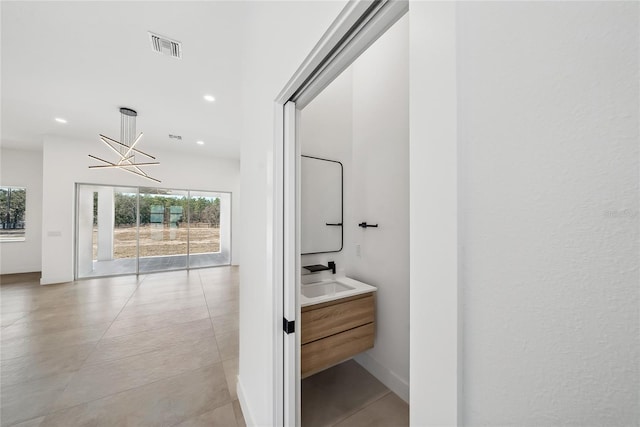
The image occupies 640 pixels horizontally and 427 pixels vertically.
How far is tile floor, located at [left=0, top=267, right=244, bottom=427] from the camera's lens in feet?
5.85

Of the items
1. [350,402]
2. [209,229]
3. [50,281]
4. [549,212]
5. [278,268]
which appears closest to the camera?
[549,212]

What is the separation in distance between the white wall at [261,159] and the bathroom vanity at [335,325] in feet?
1.15

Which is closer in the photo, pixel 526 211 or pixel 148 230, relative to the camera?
pixel 526 211

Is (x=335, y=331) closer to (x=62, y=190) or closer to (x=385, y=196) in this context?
(x=385, y=196)

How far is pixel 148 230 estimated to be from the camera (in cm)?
583

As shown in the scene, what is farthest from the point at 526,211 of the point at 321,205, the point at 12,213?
the point at 12,213

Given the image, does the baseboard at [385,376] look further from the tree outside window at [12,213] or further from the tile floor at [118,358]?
the tree outside window at [12,213]

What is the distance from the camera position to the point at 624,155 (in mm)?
276

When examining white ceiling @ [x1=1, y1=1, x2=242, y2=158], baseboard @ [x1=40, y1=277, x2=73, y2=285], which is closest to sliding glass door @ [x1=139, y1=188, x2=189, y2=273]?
baseboard @ [x1=40, y1=277, x2=73, y2=285]

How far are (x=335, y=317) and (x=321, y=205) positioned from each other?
1.02 metres

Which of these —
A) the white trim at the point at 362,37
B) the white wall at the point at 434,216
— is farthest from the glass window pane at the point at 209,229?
the white wall at the point at 434,216

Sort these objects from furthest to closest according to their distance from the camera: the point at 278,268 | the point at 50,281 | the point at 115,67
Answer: the point at 50,281 < the point at 115,67 < the point at 278,268

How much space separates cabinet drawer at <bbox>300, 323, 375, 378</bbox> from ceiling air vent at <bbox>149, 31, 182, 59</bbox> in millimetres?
2902

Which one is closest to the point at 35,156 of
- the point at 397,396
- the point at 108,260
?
the point at 108,260
